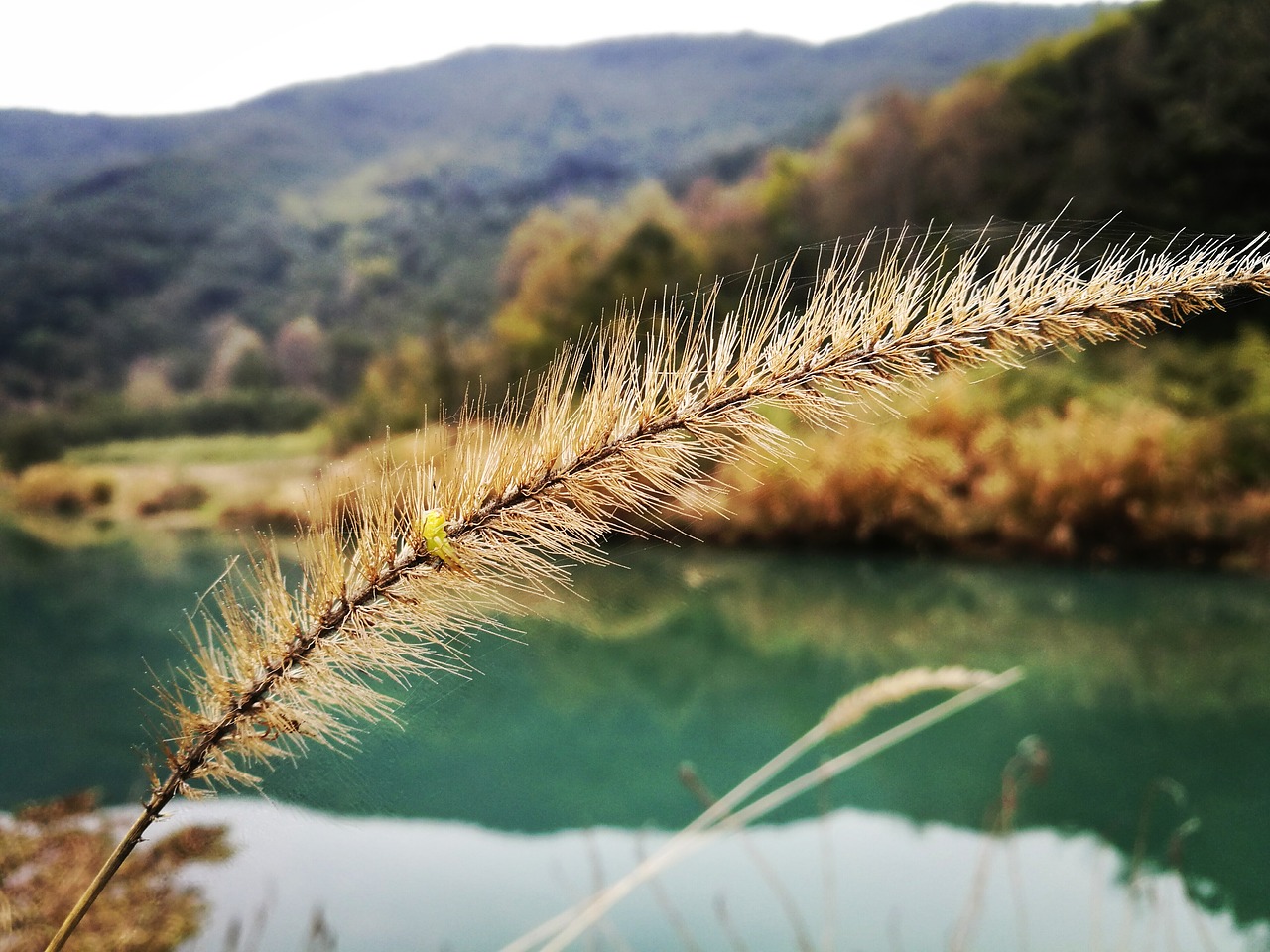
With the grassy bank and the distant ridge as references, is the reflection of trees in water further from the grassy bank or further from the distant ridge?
the distant ridge

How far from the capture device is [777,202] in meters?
3.80

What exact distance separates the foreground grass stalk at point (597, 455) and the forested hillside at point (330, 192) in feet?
12.3

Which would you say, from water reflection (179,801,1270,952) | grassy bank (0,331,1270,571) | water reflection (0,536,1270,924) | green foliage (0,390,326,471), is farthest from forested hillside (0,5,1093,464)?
water reflection (179,801,1270,952)

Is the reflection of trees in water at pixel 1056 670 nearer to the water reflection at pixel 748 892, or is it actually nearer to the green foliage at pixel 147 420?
the water reflection at pixel 748 892

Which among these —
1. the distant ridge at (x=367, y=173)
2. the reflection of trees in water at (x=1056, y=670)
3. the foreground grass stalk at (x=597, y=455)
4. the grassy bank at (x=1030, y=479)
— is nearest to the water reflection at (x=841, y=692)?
the reflection of trees in water at (x=1056, y=670)

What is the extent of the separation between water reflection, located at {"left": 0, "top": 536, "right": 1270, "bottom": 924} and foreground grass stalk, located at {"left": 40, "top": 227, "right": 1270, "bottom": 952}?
42 cm

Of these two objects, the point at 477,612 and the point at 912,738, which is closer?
the point at 477,612

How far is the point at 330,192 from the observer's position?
15.6ft

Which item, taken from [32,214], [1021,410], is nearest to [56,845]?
[32,214]

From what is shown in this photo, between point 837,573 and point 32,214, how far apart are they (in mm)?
3964

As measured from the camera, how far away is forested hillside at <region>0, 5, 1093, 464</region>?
3631mm

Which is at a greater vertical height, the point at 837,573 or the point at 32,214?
the point at 32,214

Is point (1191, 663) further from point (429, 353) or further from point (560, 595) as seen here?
point (560, 595)

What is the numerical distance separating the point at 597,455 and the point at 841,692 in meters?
3.15
